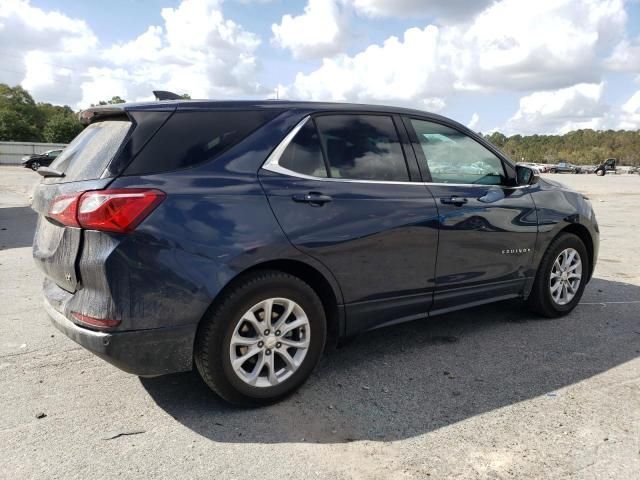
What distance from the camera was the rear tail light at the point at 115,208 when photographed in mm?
2693

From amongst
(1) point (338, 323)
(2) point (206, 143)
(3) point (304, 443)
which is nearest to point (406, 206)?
A: (1) point (338, 323)

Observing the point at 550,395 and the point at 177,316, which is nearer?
the point at 177,316

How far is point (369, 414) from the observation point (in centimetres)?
314

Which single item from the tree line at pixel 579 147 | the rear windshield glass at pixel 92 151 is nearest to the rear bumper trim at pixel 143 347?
the rear windshield glass at pixel 92 151

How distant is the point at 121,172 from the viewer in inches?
110

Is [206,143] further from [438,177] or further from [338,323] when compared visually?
[438,177]

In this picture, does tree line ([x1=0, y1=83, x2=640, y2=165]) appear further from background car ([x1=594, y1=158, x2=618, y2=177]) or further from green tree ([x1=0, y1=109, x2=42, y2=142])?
background car ([x1=594, y1=158, x2=618, y2=177])

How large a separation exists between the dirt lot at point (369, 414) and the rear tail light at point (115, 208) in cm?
114

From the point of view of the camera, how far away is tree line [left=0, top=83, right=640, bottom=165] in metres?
81.0

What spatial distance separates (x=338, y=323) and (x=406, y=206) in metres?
0.92

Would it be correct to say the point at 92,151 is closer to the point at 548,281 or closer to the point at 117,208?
the point at 117,208

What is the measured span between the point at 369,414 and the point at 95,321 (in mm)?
1615

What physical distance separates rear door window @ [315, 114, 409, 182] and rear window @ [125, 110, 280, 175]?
0.49m

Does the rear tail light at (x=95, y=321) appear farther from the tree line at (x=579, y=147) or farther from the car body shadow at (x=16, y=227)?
the tree line at (x=579, y=147)
